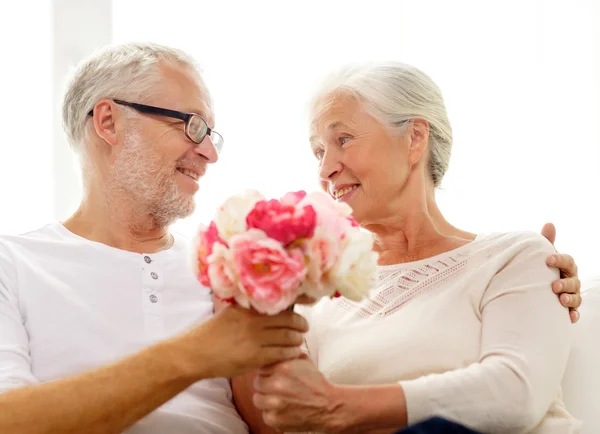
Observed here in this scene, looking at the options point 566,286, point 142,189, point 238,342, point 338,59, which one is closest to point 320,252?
point 238,342

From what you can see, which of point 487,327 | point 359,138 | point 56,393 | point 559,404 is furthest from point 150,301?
point 559,404

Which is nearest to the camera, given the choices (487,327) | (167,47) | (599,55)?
(487,327)

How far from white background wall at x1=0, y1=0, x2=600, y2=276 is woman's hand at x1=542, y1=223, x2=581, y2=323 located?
151 cm

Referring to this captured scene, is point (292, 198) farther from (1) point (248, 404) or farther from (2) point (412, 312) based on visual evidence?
(1) point (248, 404)

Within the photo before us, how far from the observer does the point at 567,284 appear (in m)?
1.87

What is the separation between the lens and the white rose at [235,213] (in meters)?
1.45

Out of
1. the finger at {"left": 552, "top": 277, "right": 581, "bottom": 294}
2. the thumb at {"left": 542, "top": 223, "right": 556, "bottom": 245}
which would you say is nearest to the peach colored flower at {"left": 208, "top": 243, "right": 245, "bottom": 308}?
the finger at {"left": 552, "top": 277, "right": 581, "bottom": 294}

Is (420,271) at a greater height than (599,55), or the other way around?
(599,55)

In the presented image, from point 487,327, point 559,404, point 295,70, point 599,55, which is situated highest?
point 599,55

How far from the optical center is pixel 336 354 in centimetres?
204

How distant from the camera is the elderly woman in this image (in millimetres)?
1679

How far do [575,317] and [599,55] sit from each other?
6.16 feet

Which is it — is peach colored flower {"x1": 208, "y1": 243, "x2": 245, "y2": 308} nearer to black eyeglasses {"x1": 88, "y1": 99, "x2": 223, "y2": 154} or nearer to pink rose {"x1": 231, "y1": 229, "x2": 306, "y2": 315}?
pink rose {"x1": 231, "y1": 229, "x2": 306, "y2": 315}

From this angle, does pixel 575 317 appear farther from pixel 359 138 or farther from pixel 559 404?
pixel 359 138
